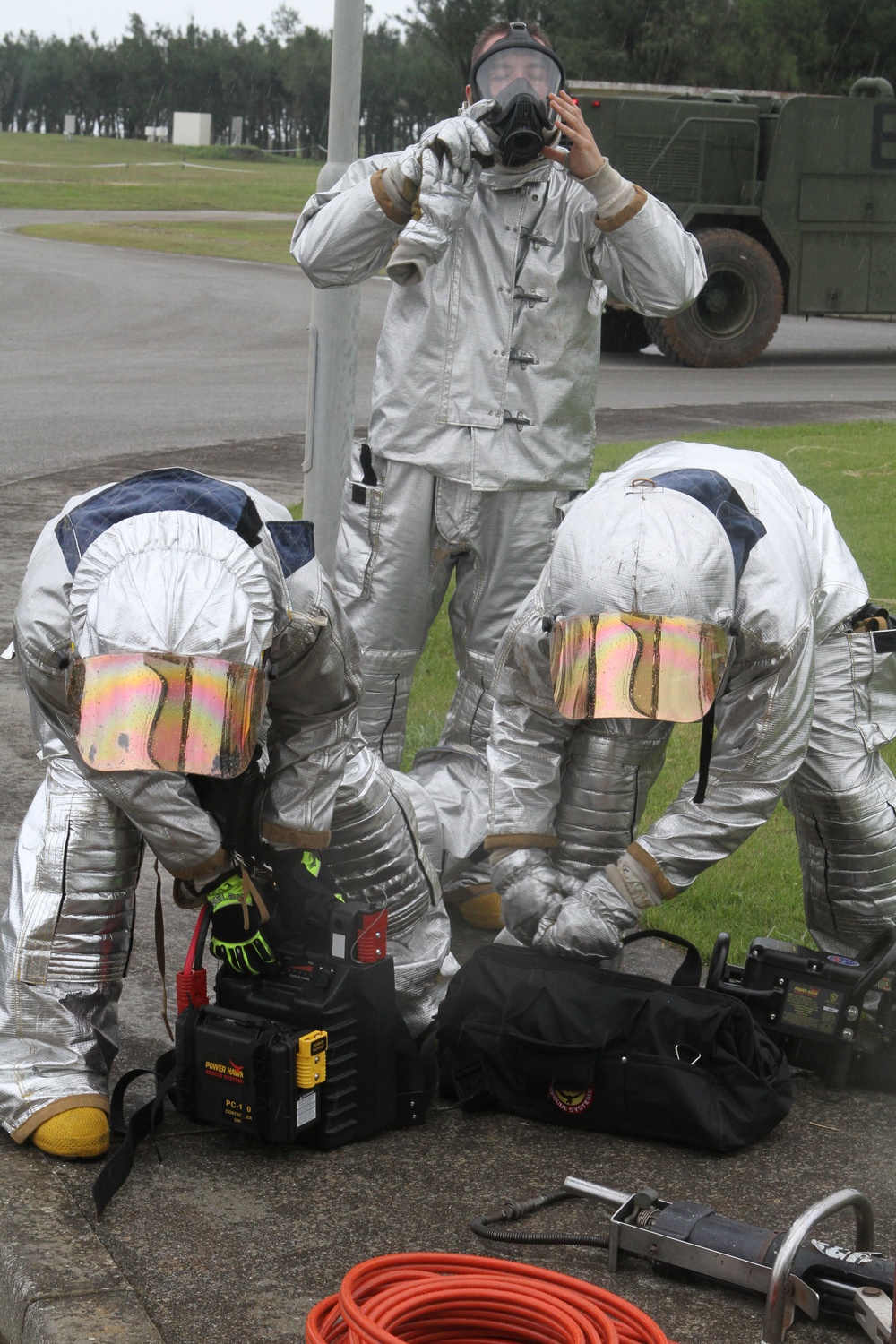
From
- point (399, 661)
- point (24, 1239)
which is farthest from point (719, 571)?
point (24, 1239)

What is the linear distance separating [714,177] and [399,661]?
12.6 meters

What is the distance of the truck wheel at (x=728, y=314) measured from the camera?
15539 mm

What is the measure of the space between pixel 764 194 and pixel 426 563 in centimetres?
1258

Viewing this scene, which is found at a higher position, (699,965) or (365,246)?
(365,246)

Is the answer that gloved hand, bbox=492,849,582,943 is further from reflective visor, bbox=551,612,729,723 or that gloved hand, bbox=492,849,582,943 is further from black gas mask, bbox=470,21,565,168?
black gas mask, bbox=470,21,565,168

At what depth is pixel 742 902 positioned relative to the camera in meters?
4.30

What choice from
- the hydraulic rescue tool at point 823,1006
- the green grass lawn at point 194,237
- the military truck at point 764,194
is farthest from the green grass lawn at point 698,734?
the green grass lawn at point 194,237

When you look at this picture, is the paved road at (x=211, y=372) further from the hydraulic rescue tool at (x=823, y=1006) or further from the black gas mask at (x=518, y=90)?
the hydraulic rescue tool at (x=823, y=1006)

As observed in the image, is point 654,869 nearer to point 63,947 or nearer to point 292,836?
point 292,836

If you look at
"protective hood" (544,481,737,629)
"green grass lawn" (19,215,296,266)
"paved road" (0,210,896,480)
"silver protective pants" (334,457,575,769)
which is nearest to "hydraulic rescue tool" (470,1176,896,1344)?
"protective hood" (544,481,737,629)

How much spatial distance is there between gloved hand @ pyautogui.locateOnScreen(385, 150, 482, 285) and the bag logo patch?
1.95 metres

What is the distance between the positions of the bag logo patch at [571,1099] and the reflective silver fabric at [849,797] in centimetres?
90

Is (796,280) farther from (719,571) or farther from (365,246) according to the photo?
(719,571)

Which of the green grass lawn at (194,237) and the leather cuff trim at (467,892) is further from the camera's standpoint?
the green grass lawn at (194,237)
